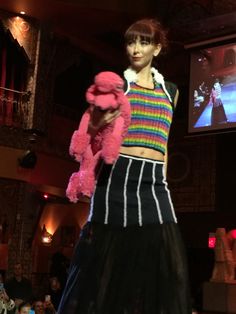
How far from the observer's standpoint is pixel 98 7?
8430mm

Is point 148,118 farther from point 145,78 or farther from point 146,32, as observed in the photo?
point 146,32

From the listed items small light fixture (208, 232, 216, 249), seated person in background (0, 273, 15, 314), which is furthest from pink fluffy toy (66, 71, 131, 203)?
small light fixture (208, 232, 216, 249)

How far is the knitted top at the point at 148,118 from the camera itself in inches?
63.5

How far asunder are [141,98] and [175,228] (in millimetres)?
400

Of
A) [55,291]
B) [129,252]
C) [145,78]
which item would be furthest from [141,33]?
[55,291]

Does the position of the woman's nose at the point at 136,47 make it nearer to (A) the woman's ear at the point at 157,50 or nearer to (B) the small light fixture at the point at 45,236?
(A) the woman's ear at the point at 157,50

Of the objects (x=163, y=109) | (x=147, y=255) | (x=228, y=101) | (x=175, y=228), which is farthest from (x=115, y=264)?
(x=228, y=101)

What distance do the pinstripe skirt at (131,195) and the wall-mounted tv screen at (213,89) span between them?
6.71m

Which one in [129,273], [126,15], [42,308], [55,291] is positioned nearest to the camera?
[129,273]

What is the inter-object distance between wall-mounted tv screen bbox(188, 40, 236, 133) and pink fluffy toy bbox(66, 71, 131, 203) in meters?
6.79

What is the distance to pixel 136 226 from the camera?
1.56 meters

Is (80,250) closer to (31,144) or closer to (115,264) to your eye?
(115,264)

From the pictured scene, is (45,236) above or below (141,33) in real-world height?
below

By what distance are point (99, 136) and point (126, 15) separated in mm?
7532
